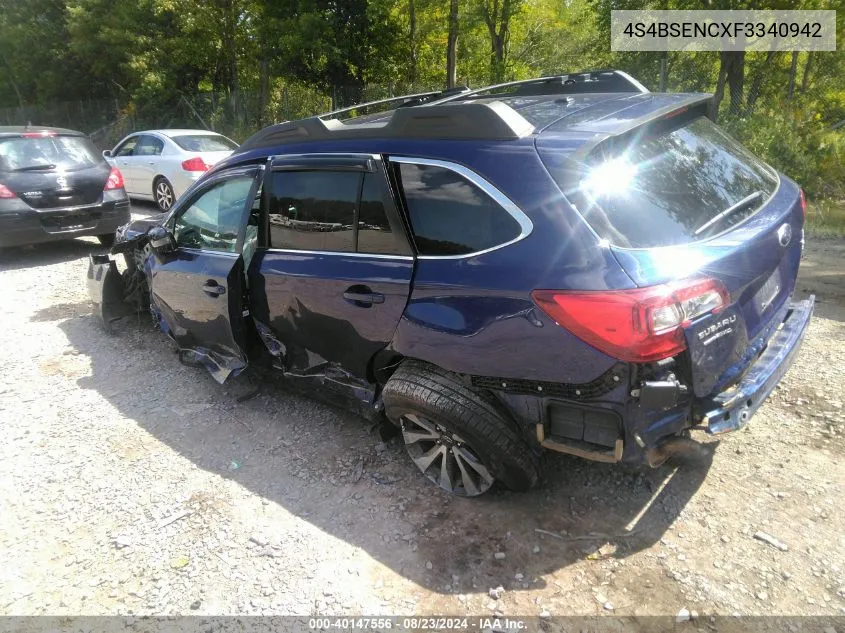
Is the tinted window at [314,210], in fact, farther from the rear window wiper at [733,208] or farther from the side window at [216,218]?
the rear window wiper at [733,208]

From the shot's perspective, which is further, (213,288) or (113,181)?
(113,181)

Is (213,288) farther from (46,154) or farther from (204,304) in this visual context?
(46,154)

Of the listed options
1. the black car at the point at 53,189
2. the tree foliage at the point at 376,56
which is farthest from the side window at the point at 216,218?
the tree foliage at the point at 376,56

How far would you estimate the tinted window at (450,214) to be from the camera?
2.48 metres

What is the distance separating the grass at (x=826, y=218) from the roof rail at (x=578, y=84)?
5.67 metres

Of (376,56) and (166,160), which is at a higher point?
(376,56)

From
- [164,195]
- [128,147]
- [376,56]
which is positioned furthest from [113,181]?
[376,56]

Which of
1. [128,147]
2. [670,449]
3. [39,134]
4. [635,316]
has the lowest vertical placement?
[670,449]

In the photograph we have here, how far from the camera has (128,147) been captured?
10.8m

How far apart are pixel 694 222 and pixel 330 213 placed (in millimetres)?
1812

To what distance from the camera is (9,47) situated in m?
28.8

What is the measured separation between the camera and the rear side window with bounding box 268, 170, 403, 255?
290 centimetres

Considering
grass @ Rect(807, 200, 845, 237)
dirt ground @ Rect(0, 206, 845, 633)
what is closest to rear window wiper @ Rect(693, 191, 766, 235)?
dirt ground @ Rect(0, 206, 845, 633)

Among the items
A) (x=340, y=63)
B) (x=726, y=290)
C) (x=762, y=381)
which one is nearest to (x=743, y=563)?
(x=762, y=381)
